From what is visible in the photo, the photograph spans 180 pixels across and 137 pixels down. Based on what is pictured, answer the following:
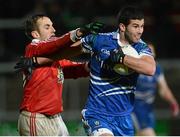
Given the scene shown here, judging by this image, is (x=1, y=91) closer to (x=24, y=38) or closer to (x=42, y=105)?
(x=24, y=38)

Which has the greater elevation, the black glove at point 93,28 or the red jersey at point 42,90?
the black glove at point 93,28

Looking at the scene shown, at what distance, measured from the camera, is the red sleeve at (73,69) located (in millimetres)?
10469

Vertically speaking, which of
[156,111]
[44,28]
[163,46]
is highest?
[44,28]

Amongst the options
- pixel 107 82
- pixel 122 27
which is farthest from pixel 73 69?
pixel 122 27

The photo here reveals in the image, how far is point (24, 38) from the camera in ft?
53.1

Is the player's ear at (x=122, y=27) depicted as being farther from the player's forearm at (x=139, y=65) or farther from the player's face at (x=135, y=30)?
the player's forearm at (x=139, y=65)

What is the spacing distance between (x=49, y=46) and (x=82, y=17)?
7433 mm

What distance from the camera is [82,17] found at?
1719 centimetres

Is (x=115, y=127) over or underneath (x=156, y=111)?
over

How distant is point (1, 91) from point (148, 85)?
264 centimetres

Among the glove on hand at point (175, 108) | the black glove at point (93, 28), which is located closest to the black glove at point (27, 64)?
the black glove at point (93, 28)

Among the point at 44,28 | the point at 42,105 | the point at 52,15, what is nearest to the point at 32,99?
the point at 42,105

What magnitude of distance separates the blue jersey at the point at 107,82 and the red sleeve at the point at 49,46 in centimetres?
30

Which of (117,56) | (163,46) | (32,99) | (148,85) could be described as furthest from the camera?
(163,46)
